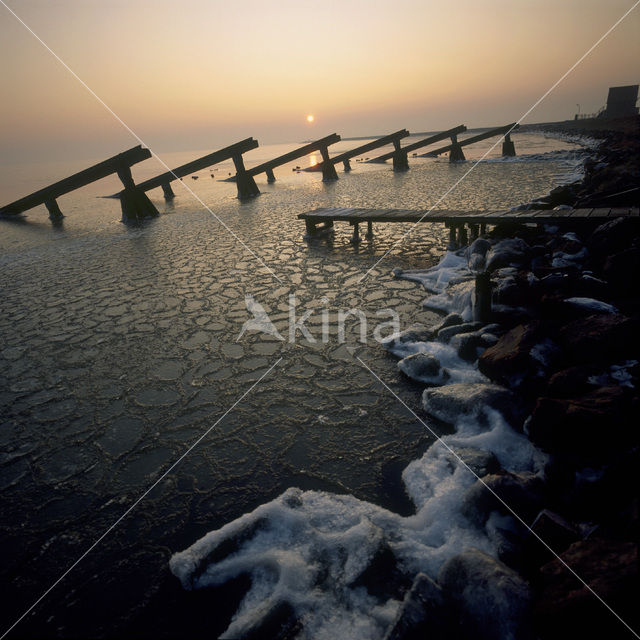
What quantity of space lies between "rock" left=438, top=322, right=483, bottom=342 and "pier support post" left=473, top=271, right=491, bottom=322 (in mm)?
107

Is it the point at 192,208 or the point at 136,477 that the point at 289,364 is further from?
the point at 192,208

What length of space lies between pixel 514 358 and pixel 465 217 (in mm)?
4827

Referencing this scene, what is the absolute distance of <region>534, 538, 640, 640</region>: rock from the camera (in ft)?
5.05

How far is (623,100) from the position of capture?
60750 mm

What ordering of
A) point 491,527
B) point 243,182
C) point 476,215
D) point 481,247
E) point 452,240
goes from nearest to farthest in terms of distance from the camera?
point 491,527 < point 481,247 < point 476,215 < point 452,240 < point 243,182

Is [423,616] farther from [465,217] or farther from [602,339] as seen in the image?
[465,217]

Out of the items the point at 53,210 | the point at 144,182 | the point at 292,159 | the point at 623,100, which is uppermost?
the point at 144,182

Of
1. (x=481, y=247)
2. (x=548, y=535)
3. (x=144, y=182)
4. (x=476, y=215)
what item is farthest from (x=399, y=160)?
(x=548, y=535)

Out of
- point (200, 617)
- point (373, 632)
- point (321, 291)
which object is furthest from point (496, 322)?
point (200, 617)

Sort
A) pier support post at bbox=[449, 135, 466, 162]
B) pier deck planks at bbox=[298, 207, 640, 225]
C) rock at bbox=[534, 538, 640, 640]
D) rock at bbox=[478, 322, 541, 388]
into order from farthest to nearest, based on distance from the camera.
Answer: pier support post at bbox=[449, 135, 466, 162]
pier deck planks at bbox=[298, 207, 640, 225]
rock at bbox=[478, 322, 541, 388]
rock at bbox=[534, 538, 640, 640]

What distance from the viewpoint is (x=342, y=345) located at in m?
4.62

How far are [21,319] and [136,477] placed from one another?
4.80 m

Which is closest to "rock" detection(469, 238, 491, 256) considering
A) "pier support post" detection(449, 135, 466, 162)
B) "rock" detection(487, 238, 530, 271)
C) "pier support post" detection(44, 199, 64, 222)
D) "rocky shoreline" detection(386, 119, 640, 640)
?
"rock" detection(487, 238, 530, 271)

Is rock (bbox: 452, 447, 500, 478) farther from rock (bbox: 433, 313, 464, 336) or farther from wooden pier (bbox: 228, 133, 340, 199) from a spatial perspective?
wooden pier (bbox: 228, 133, 340, 199)
